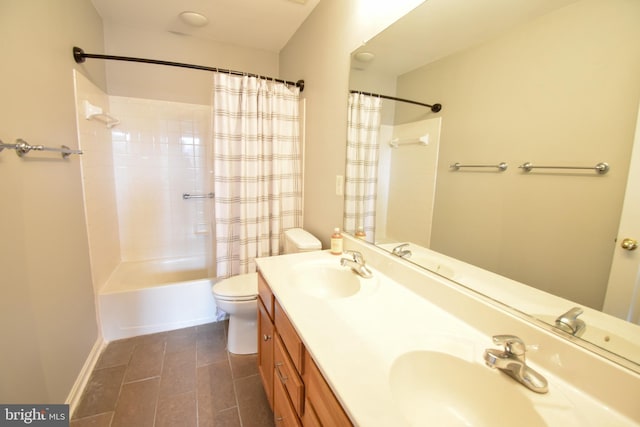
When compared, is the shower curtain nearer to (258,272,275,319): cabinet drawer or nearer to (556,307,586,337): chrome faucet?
(258,272,275,319): cabinet drawer

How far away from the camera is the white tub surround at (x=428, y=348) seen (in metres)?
0.54

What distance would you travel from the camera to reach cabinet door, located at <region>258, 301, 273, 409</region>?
4.07ft

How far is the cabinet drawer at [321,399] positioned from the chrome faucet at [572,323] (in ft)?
1.87

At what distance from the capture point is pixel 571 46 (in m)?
0.63

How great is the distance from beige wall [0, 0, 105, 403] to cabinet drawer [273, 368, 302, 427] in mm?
1009

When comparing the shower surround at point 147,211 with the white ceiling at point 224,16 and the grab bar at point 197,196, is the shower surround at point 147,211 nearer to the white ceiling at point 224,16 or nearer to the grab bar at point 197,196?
the grab bar at point 197,196

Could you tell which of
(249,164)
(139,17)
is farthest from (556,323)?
(139,17)

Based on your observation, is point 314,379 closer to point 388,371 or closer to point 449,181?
point 388,371

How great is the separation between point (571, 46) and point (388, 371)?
0.91 metres

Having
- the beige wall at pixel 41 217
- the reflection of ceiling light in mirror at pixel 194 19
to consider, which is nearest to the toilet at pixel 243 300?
the beige wall at pixel 41 217

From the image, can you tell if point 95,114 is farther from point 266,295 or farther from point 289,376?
point 289,376

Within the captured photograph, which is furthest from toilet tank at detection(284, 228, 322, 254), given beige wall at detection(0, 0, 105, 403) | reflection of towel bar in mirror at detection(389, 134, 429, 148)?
beige wall at detection(0, 0, 105, 403)

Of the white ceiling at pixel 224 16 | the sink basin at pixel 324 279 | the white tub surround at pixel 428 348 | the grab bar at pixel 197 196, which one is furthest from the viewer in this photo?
the grab bar at pixel 197 196

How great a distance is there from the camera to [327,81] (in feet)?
5.56
